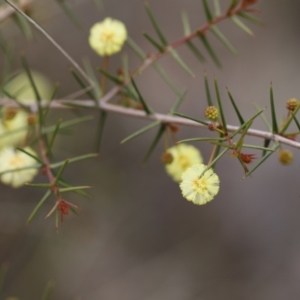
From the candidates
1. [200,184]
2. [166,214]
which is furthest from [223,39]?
[166,214]

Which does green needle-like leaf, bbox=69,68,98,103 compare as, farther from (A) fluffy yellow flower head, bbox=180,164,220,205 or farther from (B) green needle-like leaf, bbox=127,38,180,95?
(A) fluffy yellow flower head, bbox=180,164,220,205

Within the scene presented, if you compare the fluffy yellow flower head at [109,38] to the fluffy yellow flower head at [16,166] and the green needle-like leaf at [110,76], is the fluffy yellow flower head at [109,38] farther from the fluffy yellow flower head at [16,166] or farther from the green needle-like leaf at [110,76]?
the fluffy yellow flower head at [16,166]

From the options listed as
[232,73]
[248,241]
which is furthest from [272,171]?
[232,73]

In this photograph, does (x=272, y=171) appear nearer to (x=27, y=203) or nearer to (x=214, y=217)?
(x=214, y=217)

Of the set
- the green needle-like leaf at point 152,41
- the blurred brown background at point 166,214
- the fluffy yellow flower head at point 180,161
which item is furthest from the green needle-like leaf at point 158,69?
the blurred brown background at point 166,214

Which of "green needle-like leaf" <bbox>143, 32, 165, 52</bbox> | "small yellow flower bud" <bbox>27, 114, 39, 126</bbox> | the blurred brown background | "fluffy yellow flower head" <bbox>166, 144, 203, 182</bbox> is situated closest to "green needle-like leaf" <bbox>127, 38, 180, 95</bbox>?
"green needle-like leaf" <bbox>143, 32, 165, 52</bbox>

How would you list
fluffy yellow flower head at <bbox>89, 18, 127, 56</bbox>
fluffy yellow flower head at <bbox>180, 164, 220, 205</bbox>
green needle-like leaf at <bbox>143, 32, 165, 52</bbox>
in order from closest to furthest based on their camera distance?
fluffy yellow flower head at <bbox>180, 164, 220, 205</bbox>
green needle-like leaf at <bbox>143, 32, 165, 52</bbox>
fluffy yellow flower head at <bbox>89, 18, 127, 56</bbox>
